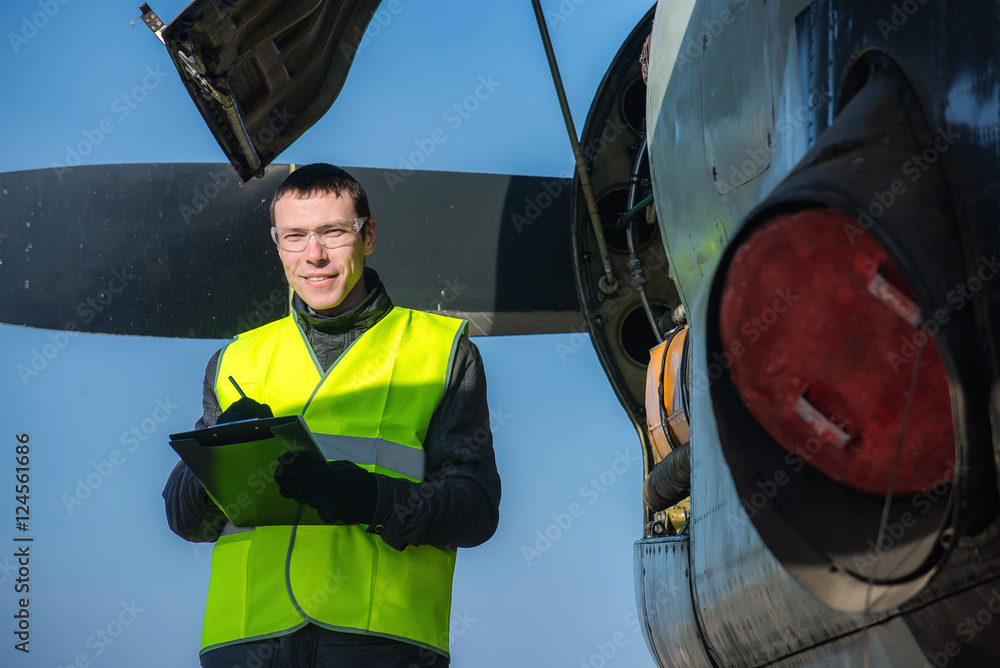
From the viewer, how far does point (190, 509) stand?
135 inches

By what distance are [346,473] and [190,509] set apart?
2.43 ft

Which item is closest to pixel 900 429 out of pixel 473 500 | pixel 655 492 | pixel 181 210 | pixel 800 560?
pixel 800 560

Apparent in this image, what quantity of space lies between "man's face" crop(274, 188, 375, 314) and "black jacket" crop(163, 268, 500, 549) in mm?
73

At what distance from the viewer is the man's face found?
3.58 meters

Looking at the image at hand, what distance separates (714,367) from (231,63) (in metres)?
3.85

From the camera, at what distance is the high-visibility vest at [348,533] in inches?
123

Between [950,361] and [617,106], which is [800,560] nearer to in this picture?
[950,361]

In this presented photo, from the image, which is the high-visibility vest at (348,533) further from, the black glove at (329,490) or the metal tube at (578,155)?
the metal tube at (578,155)

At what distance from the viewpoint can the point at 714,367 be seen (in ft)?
6.46
